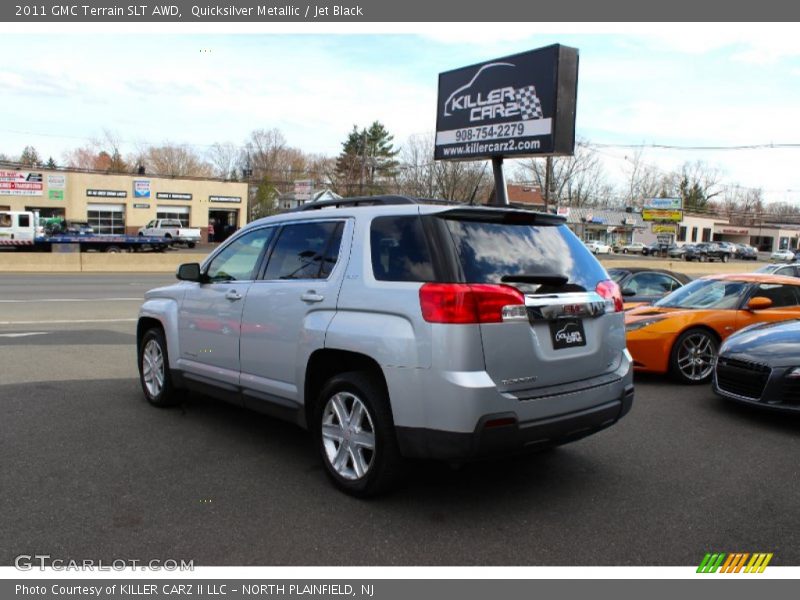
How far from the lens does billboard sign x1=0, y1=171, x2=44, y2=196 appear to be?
48.8 meters

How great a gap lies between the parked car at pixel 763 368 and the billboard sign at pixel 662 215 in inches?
3245

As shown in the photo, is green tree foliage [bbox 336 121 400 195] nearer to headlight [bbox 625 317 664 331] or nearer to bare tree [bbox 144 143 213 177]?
bare tree [bbox 144 143 213 177]

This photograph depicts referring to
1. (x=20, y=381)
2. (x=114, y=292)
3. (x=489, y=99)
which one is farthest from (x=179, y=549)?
(x=489, y=99)

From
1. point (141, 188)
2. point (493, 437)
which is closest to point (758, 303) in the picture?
point (493, 437)

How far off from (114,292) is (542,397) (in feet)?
55.8

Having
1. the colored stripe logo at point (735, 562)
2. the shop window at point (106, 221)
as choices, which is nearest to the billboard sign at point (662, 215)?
the shop window at point (106, 221)

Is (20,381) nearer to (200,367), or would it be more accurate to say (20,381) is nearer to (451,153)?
(200,367)

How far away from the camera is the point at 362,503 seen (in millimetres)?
4020

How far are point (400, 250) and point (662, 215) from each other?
87.2m

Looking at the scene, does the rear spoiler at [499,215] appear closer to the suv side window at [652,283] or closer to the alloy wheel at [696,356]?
the alloy wheel at [696,356]

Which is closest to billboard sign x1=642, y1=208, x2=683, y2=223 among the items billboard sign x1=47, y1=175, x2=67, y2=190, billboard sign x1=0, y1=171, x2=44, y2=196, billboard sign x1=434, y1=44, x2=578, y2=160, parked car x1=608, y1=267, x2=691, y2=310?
billboard sign x1=434, y1=44, x2=578, y2=160

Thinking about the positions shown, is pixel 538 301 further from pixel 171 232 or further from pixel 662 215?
pixel 662 215

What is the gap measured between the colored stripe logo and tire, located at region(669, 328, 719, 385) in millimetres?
4551

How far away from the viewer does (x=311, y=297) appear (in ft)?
14.4
